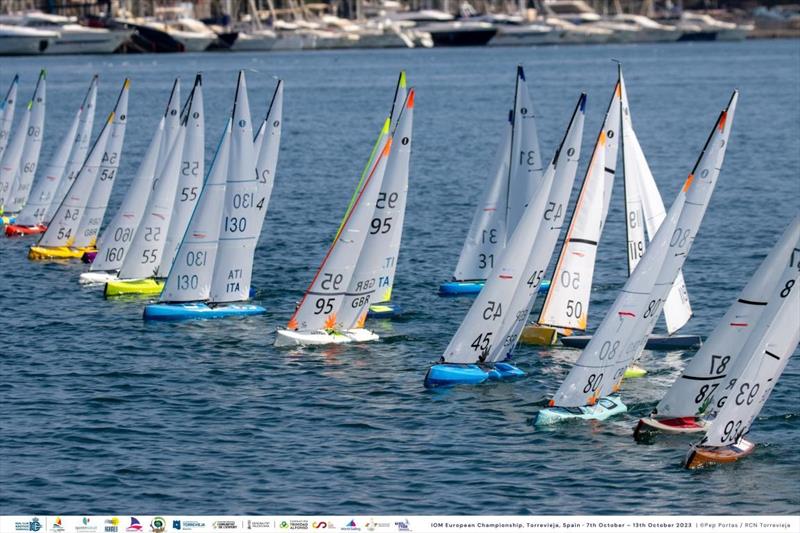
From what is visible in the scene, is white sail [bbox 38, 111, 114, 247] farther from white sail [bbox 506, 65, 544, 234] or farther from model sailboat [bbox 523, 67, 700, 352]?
model sailboat [bbox 523, 67, 700, 352]

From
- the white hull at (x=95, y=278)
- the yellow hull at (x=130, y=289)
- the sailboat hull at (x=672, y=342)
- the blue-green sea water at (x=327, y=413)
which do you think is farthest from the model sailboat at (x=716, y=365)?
the white hull at (x=95, y=278)

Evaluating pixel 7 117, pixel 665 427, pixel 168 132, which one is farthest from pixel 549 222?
pixel 7 117

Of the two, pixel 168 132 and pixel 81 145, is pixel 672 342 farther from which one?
pixel 81 145

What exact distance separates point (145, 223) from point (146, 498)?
67.3 ft

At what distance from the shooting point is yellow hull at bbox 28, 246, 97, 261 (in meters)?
56.2

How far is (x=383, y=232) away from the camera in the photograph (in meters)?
41.6

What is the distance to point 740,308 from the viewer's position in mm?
32094

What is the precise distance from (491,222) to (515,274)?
31.7ft

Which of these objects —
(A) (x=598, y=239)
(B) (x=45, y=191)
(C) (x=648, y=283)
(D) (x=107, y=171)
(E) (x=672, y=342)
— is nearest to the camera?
(C) (x=648, y=283)

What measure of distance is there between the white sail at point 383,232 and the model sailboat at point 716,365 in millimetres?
10822

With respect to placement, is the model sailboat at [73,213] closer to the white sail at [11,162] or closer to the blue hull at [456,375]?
the white sail at [11,162]
